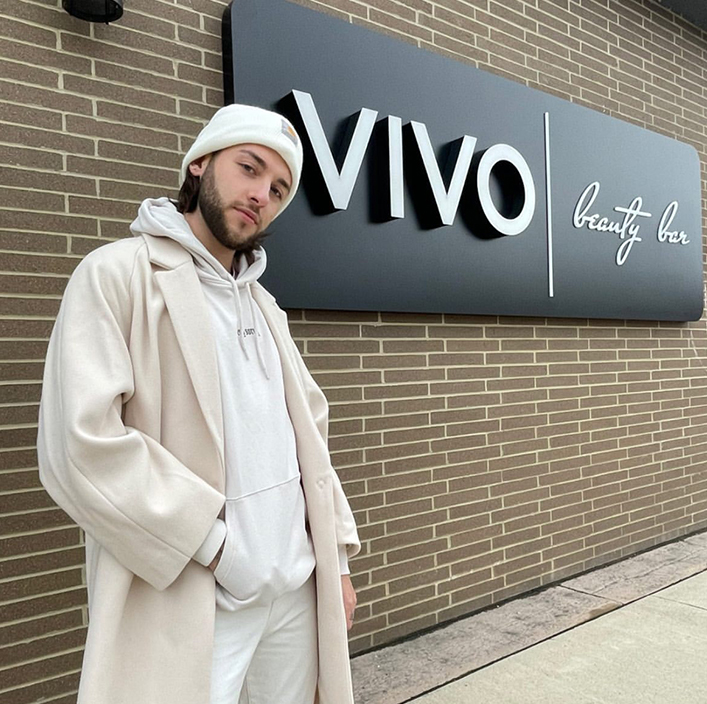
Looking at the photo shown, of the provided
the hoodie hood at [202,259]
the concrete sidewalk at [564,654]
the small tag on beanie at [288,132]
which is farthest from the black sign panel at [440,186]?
the concrete sidewalk at [564,654]

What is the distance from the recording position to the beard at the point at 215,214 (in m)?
1.71

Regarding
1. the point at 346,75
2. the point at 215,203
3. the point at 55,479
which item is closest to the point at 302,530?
the point at 55,479

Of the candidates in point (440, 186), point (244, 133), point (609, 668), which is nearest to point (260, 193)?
point (244, 133)

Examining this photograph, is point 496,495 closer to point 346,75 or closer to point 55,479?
point 346,75

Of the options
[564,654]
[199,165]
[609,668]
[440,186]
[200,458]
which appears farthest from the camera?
[440,186]

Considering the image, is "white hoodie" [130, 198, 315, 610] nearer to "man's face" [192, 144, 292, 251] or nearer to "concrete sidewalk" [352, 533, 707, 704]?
"man's face" [192, 144, 292, 251]

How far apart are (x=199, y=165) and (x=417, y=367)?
1.93 m

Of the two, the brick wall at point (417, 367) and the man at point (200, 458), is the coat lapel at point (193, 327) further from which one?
the brick wall at point (417, 367)

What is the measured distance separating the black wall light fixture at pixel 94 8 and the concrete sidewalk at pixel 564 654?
111 inches

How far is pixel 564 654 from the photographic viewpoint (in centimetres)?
321

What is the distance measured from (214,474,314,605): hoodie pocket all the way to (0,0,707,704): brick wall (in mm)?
1137

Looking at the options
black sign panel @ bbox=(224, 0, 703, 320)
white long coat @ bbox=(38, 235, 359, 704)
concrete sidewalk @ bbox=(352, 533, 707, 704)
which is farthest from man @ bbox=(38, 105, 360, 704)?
concrete sidewalk @ bbox=(352, 533, 707, 704)

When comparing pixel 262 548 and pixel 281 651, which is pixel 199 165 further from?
pixel 281 651

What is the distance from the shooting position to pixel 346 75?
316 cm
